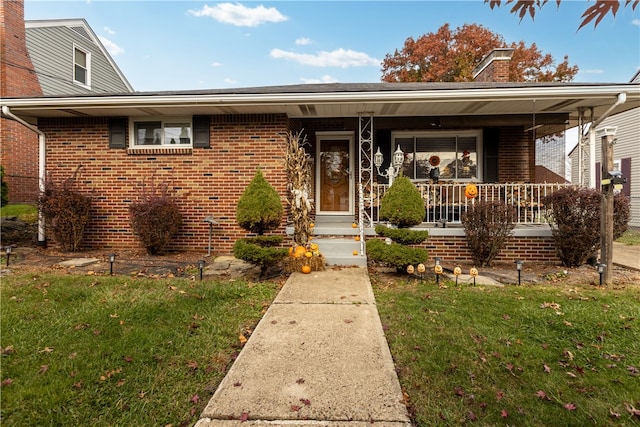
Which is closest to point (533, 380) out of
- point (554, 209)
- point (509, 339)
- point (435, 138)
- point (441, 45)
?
point (509, 339)

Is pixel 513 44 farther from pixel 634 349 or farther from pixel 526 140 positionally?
pixel 634 349

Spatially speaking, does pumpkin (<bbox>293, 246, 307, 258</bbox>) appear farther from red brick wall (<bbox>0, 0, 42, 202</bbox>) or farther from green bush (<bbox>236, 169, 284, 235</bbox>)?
red brick wall (<bbox>0, 0, 42, 202</bbox>)

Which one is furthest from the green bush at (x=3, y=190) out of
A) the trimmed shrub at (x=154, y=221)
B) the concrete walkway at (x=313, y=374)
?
the concrete walkway at (x=313, y=374)

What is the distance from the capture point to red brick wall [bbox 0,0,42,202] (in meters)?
11.1

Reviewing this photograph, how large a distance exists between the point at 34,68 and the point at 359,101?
43.9ft

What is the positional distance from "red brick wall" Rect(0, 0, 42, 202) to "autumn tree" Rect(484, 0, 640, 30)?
13674 millimetres

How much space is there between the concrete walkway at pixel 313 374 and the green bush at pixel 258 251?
117cm

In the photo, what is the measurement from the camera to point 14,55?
1171 centimetres

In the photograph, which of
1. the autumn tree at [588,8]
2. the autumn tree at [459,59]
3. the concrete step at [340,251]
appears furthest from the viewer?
the autumn tree at [459,59]

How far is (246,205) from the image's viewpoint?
5.09 m

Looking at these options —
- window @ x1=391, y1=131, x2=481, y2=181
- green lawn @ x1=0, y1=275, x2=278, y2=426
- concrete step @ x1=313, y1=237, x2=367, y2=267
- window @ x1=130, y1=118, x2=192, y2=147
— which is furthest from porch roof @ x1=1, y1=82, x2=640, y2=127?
green lawn @ x1=0, y1=275, x2=278, y2=426

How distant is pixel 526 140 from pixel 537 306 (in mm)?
6179

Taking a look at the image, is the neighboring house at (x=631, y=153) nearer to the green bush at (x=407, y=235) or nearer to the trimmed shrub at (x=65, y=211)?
the green bush at (x=407, y=235)

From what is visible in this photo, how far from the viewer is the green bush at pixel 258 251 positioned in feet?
16.4
